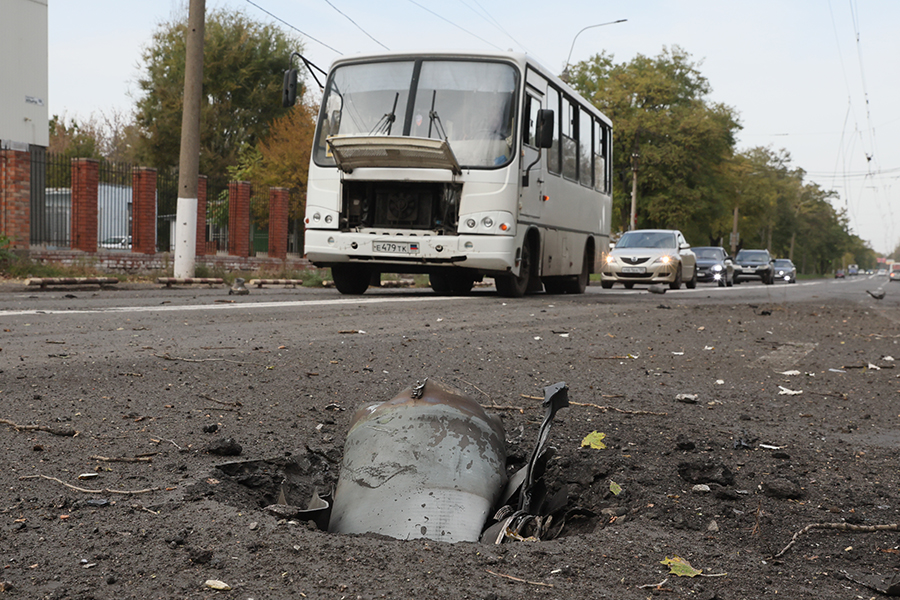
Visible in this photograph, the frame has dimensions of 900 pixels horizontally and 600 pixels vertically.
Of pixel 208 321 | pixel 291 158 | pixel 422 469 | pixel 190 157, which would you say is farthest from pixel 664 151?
pixel 422 469

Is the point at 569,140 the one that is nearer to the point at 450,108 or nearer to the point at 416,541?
the point at 450,108

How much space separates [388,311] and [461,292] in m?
5.80

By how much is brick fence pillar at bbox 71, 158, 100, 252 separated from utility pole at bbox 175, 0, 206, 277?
6.16 meters

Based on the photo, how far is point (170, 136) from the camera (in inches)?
1854

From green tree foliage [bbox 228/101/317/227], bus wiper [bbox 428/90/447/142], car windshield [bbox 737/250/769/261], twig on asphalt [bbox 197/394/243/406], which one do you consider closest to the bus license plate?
bus wiper [bbox 428/90/447/142]

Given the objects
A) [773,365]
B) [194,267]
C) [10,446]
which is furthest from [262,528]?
[194,267]

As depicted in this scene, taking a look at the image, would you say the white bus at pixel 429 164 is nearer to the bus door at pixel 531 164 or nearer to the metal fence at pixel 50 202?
the bus door at pixel 531 164

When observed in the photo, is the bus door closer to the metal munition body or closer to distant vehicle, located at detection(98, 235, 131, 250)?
the metal munition body

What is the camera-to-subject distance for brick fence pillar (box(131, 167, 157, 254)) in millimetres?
22266

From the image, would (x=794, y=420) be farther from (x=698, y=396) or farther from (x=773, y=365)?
(x=773, y=365)

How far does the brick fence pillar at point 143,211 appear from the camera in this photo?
22.3 metres

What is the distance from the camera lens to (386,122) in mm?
11242

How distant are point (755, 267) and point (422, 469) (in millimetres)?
35589

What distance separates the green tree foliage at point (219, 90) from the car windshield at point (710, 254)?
27.9 meters
